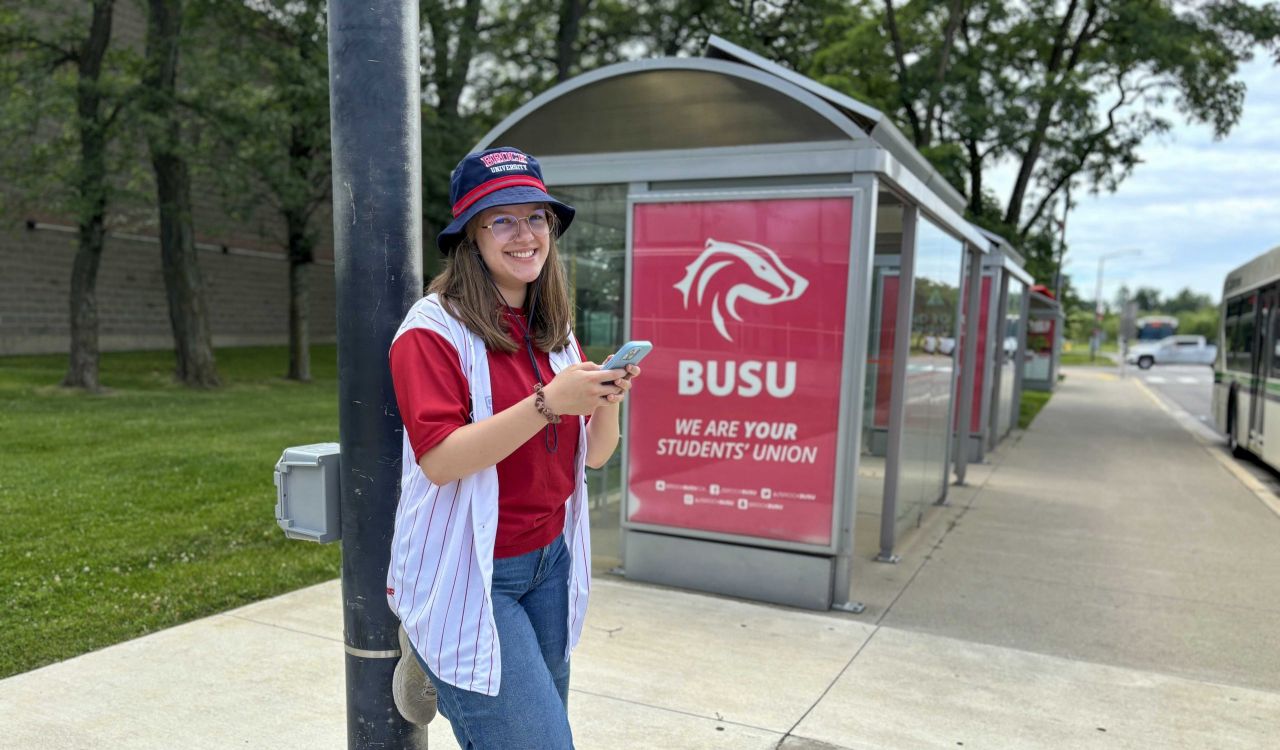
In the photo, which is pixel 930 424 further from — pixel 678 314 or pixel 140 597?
pixel 140 597

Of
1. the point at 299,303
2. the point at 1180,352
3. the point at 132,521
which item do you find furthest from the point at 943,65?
the point at 1180,352

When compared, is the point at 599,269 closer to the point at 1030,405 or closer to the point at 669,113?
the point at 669,113

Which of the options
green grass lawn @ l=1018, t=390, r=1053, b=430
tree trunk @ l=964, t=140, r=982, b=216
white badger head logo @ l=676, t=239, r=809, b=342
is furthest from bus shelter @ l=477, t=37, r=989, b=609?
tree trunk @ l=964, t=140, r=982, b=216

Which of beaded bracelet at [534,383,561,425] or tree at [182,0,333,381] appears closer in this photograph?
beaded bracelet at [534,383,561,425]

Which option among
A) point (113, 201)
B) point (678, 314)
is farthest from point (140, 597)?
point (113, 201)

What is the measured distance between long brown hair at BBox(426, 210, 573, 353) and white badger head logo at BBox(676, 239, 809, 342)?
9.62 ft

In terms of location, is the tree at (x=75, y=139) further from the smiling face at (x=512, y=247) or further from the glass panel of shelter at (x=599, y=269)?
the smiling face at (x=512, y=247)

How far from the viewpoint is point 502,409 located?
5.98 ft

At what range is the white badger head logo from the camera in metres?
4.89

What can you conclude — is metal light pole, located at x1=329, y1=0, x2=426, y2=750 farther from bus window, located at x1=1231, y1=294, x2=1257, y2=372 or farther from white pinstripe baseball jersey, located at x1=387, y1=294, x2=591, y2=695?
bus window, located at x1=1231, y1=294, x2=1257, y2=372

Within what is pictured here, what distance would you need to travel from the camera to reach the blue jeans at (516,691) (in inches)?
69.9

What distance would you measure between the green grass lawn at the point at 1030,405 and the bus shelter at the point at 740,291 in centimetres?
Answer: 1163

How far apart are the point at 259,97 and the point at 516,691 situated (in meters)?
16.5

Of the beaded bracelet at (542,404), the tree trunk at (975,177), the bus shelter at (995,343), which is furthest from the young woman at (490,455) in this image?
the tree trunk at (975,177)
